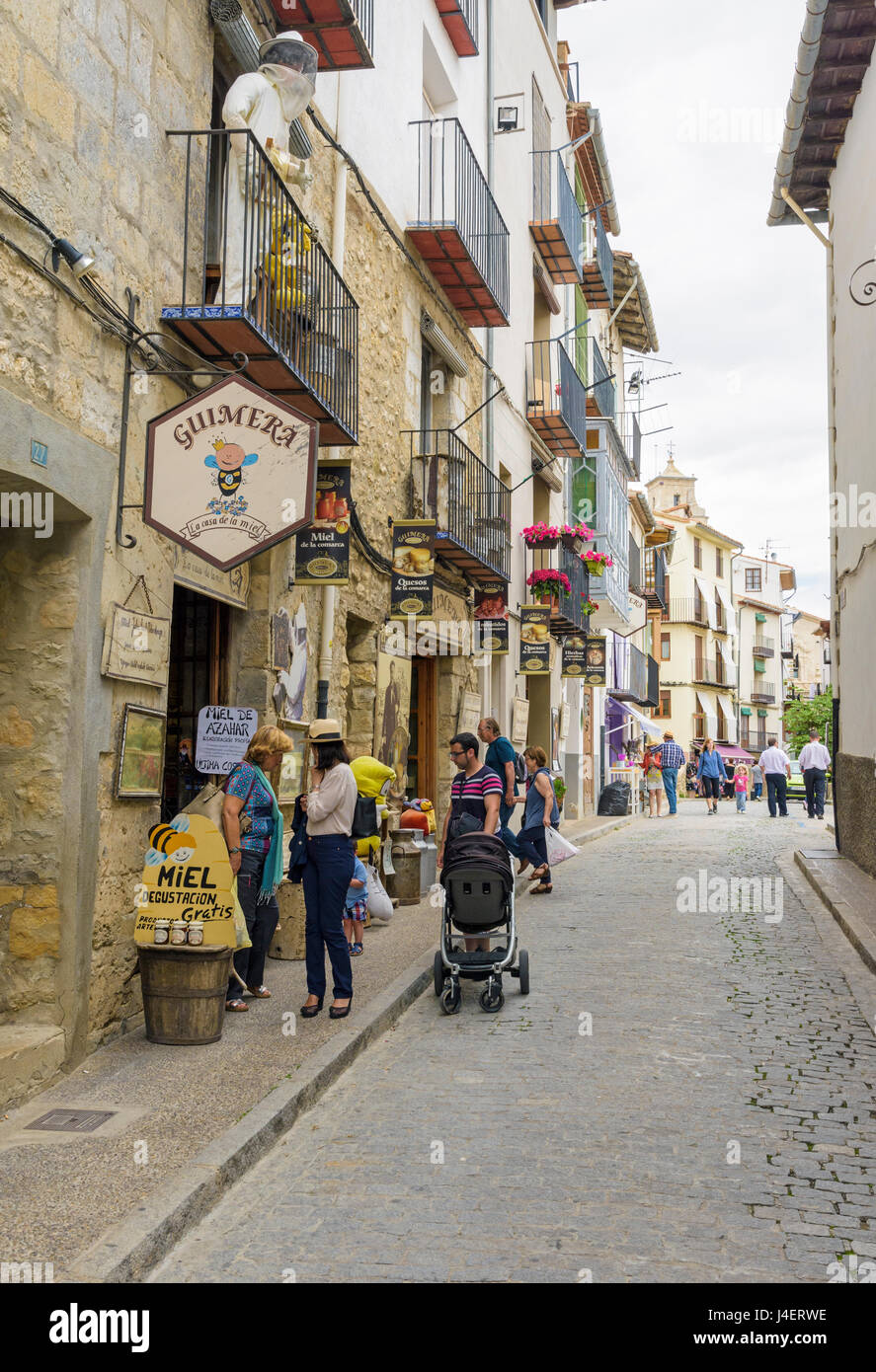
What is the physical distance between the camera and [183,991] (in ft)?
19.4

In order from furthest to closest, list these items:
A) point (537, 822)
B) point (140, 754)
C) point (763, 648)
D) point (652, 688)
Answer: point (763, 648) → point (652, 688) → point (537, 822) → point (140, 754)

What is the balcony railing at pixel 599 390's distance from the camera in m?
26.0

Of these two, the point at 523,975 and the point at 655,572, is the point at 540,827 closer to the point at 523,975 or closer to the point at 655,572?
the point at 523,975

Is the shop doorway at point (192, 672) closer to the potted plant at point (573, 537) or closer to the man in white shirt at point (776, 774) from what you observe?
the potted plant at point (573, 537)

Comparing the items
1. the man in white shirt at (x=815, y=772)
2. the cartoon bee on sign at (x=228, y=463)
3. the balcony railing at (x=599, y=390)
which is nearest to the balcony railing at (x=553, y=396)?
the balcony railing at (x=599, y=390)

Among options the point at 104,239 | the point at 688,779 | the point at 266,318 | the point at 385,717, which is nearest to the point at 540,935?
the point at 385,717

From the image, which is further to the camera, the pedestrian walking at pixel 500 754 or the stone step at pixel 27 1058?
the pedestrian walking at pixel 500 754

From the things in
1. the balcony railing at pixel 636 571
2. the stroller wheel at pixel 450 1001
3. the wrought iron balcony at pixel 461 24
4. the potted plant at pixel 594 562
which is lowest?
the stroller wheel at pixel 450 1001

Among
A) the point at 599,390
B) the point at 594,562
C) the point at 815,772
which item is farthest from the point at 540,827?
the point at 599,390

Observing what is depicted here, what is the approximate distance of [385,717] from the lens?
1219 centimetres

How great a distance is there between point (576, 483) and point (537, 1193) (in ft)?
72.6

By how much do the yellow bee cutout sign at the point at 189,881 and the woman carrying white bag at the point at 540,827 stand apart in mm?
6359

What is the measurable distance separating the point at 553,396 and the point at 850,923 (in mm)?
13455
